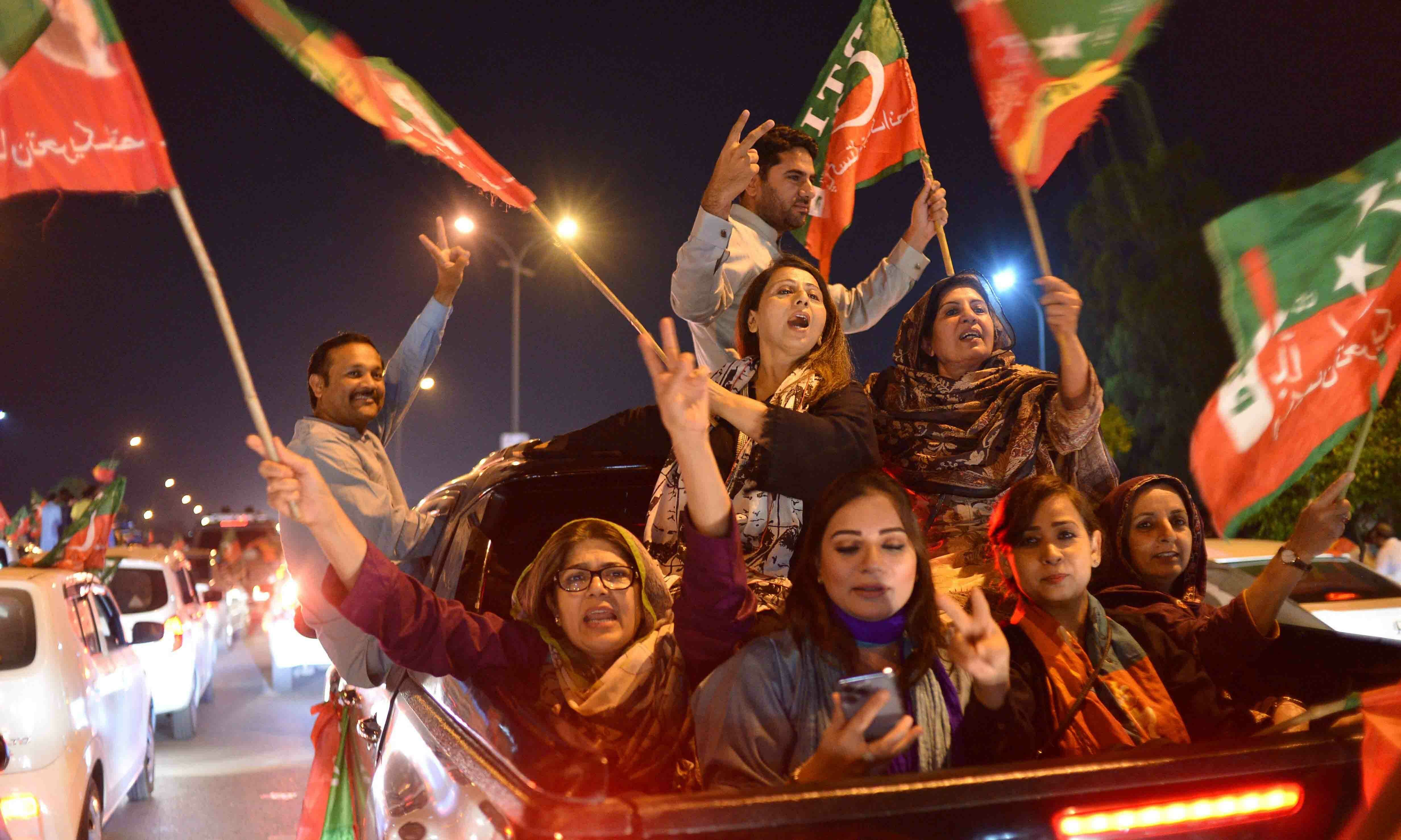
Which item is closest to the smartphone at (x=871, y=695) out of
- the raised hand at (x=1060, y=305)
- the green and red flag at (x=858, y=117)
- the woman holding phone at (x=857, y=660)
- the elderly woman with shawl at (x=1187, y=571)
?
the woman holding phone at (x=857, y=660)

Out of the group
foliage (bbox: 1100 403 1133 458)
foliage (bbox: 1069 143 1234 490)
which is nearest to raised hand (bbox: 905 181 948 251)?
A: foliage (bbox: 1069 143 1234 490)

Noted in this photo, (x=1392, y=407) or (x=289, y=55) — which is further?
(x=1392, y=407)

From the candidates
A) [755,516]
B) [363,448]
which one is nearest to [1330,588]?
[755,516]

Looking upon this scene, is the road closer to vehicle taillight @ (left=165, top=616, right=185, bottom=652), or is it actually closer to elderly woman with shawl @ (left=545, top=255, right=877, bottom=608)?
vehicle taillight @ (left=165, top=616, right=185, bottom=652)

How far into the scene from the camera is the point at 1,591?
5449mm

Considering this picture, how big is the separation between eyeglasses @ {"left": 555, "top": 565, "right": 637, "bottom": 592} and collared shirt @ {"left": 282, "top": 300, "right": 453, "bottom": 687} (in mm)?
725

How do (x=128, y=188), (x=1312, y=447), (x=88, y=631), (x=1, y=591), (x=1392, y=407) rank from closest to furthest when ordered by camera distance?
(x=128, y=188)
(x=1312, y=447)
(x=1, y=591)
(x=88, y=631)
(x=1392, y=407)

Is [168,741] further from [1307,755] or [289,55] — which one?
[1307,755]

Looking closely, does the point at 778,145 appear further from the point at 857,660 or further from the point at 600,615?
the point at 857,660

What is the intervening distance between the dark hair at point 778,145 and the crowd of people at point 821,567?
62 centimetres

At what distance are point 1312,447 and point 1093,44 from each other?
1.33 meters

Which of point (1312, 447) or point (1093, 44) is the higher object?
point (1093, 44)

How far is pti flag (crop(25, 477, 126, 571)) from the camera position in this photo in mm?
7988

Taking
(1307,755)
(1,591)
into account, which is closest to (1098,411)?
(1307,755)
